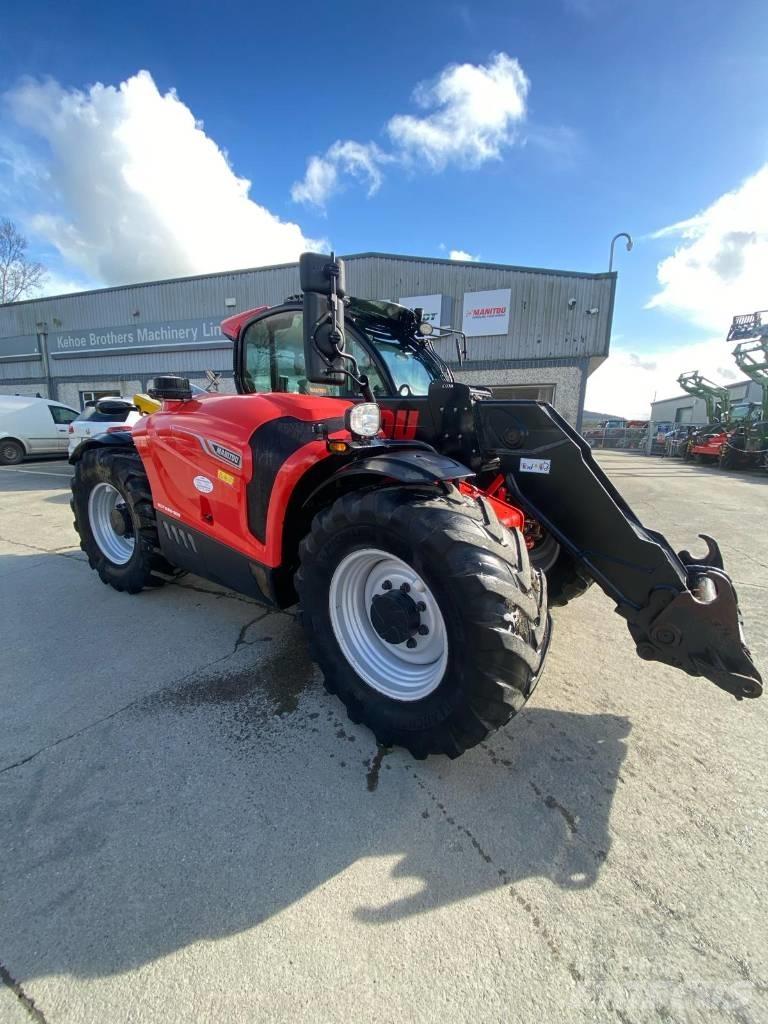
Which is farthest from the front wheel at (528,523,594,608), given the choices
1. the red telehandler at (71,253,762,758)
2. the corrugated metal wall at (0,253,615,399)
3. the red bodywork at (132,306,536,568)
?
the corrugated metal wall at (0,253,615,399)

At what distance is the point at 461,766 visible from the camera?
6.64 feet

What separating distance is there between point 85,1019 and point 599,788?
1874mm

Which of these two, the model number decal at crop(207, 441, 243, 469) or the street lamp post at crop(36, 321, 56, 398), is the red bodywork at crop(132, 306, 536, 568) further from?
the street lamp post at crop(36, 321, 56, 398)

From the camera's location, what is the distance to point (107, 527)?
13.8 feet

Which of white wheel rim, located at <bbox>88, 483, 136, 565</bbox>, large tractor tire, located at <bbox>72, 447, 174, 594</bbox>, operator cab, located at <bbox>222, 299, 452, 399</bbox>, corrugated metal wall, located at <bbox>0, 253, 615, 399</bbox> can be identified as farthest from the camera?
corrugated metal wall, located at <bbox>0, 253, 615, 399</bbox>

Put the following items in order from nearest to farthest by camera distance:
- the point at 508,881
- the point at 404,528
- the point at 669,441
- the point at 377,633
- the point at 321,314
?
the point at 508,881 < the point at 404,528 < the point at 321,314 < the point at 377,633 < the point at 669,441

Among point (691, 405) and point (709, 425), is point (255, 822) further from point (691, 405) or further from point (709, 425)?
point (691, 405)

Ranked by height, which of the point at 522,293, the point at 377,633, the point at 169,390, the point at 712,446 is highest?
the point at 522,293

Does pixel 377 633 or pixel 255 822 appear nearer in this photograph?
pixel 255 822

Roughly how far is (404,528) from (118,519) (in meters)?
3.05

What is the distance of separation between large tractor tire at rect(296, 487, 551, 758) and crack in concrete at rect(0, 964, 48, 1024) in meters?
1.29

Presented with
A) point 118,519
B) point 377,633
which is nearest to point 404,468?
point 377,633

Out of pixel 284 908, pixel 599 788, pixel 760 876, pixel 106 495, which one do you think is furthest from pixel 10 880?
pixel 106 495

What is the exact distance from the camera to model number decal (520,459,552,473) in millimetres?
2314
